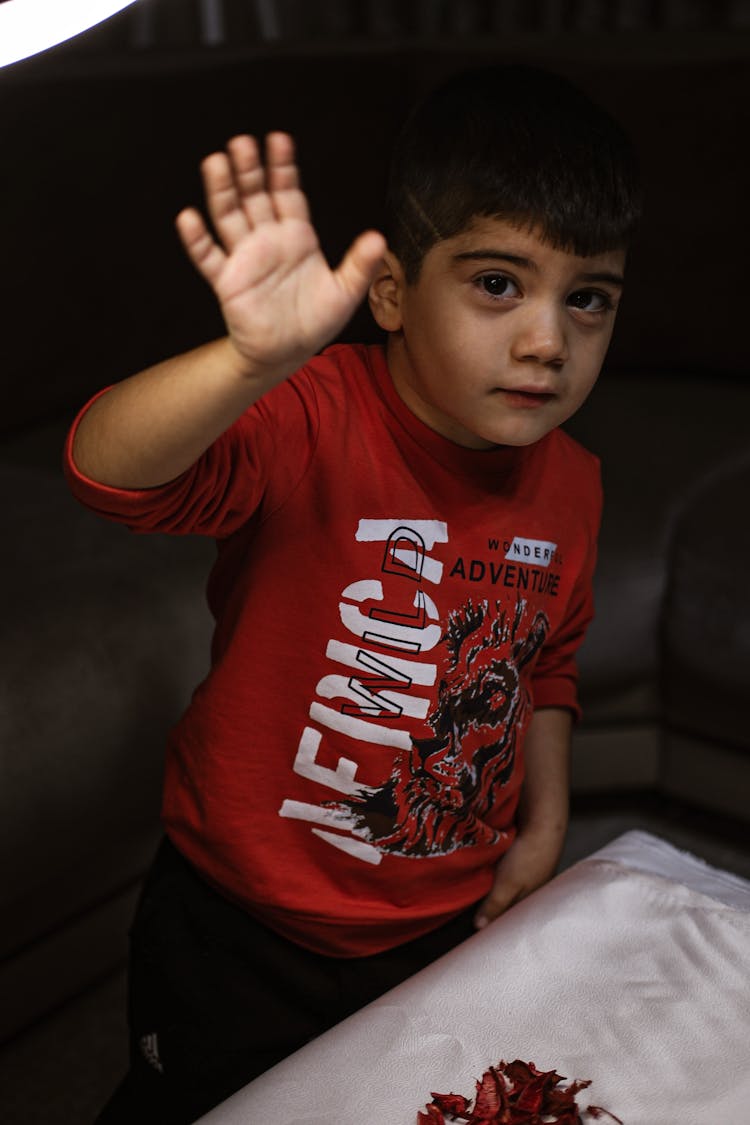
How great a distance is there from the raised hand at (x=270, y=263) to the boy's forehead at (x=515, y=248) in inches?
7.2

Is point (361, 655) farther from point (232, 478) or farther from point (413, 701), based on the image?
point (232, 478)

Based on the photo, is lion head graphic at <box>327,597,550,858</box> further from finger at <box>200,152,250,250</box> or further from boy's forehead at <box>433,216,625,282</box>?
finger at <box>200,152,250,250</box>

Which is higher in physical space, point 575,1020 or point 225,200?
point 225,200

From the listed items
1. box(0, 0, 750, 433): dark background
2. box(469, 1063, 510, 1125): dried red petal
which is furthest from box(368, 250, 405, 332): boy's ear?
box(0, 0, 750, 433): dark background

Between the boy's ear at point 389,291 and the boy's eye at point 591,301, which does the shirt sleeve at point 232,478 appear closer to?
the boy's ear at point 389,291

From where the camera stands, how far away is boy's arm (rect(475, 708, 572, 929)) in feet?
3.44

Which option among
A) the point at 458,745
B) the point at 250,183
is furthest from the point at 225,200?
the point at 458,745

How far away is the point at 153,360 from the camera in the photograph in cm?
186

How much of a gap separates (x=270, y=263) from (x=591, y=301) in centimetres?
30

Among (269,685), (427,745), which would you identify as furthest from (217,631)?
(427,745)

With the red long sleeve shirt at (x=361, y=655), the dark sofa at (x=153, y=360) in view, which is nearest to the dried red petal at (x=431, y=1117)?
the red long sleeve shirt at (x=361, y=655)

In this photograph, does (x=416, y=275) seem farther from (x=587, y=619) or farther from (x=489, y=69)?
(x=587, y=619)

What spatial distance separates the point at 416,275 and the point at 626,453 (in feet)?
3.36

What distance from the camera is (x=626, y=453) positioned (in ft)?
6.00
